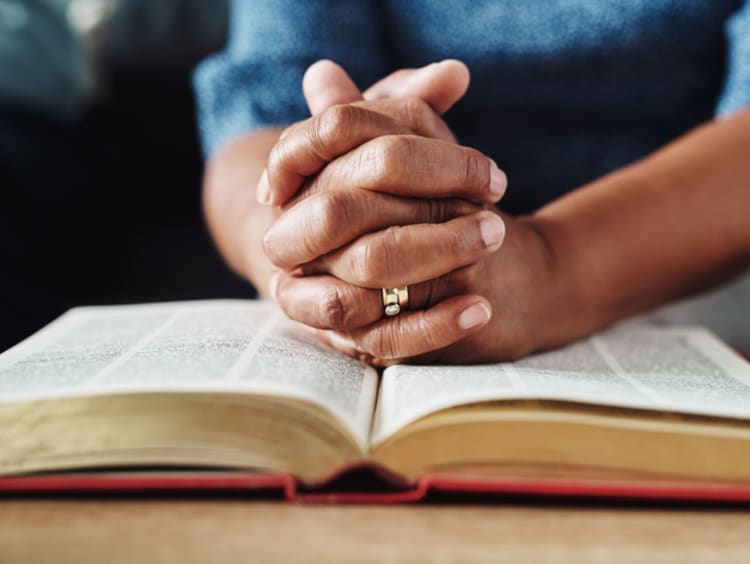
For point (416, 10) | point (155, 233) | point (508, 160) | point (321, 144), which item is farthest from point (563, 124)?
point (155, 233)

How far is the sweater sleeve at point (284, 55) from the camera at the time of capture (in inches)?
31.3

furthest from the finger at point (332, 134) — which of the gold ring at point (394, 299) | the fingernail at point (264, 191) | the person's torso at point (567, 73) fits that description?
the person's torso at point (567, 73)

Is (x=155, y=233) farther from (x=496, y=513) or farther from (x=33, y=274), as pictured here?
(x=496, y=513)

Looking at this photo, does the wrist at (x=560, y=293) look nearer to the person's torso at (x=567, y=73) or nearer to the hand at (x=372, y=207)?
the hand at (x=372, y=207)

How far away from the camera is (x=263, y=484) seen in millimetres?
380

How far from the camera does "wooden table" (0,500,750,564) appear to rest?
0.34m

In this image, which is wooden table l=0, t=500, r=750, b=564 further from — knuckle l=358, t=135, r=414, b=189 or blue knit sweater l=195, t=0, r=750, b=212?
blue knit sweater l=195, t=0, r=750, b=212

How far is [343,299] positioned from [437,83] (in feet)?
0.59

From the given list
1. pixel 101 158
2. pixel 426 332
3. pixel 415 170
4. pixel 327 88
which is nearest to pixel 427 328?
pixel 426 332

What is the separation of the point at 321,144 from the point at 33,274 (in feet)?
2.29

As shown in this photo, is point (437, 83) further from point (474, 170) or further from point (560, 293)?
point (560, 293)

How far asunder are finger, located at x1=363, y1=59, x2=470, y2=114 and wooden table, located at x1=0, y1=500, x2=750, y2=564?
12.1 inches

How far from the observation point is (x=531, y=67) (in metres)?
0.82

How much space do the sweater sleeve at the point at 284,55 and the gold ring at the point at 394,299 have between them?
39 cm
